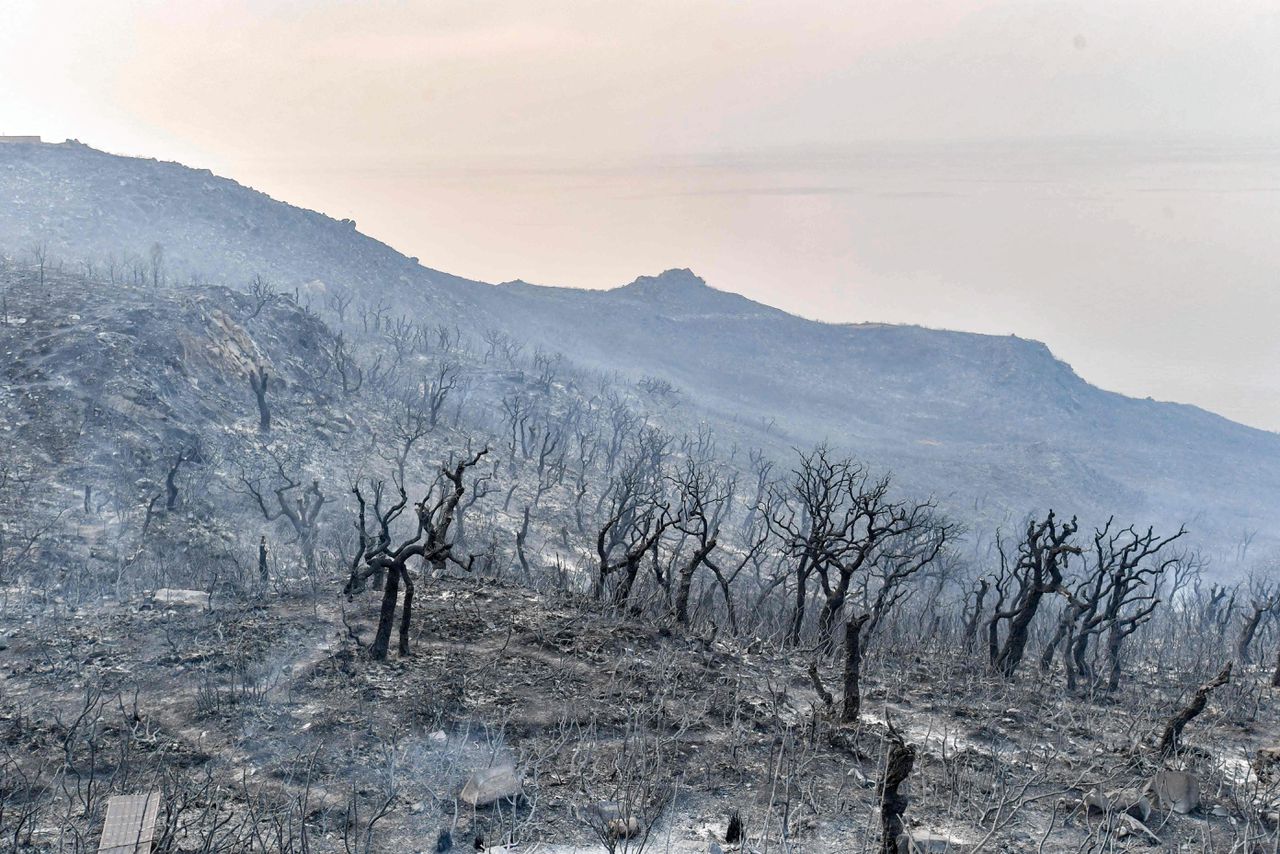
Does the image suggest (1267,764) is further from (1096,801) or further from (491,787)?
(491,787)

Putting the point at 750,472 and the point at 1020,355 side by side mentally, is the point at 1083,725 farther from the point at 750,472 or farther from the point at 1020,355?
the point at 1020,355

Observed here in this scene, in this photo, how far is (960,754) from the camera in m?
12.4

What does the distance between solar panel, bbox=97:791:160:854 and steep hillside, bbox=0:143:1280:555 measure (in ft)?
210

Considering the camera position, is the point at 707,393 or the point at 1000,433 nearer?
the point at 707,393

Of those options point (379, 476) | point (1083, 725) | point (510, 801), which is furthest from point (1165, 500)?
point (510, 801)

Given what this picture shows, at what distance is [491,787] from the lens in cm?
995

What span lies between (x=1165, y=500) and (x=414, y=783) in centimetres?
14258

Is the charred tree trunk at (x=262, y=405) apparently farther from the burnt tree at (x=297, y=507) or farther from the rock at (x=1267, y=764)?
the rock at (x=1267, y=764)

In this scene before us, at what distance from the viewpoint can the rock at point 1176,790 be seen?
36.5ft

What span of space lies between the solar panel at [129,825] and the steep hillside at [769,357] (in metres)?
64.1

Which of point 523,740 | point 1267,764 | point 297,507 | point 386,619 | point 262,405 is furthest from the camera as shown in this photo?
point 262,405

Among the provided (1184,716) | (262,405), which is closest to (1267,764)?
(1184,716)

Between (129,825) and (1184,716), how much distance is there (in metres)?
13.7

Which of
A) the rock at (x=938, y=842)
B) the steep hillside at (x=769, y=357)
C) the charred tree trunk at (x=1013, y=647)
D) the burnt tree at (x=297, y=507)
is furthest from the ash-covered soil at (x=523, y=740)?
the steep hillside at (x=769, y=357)
